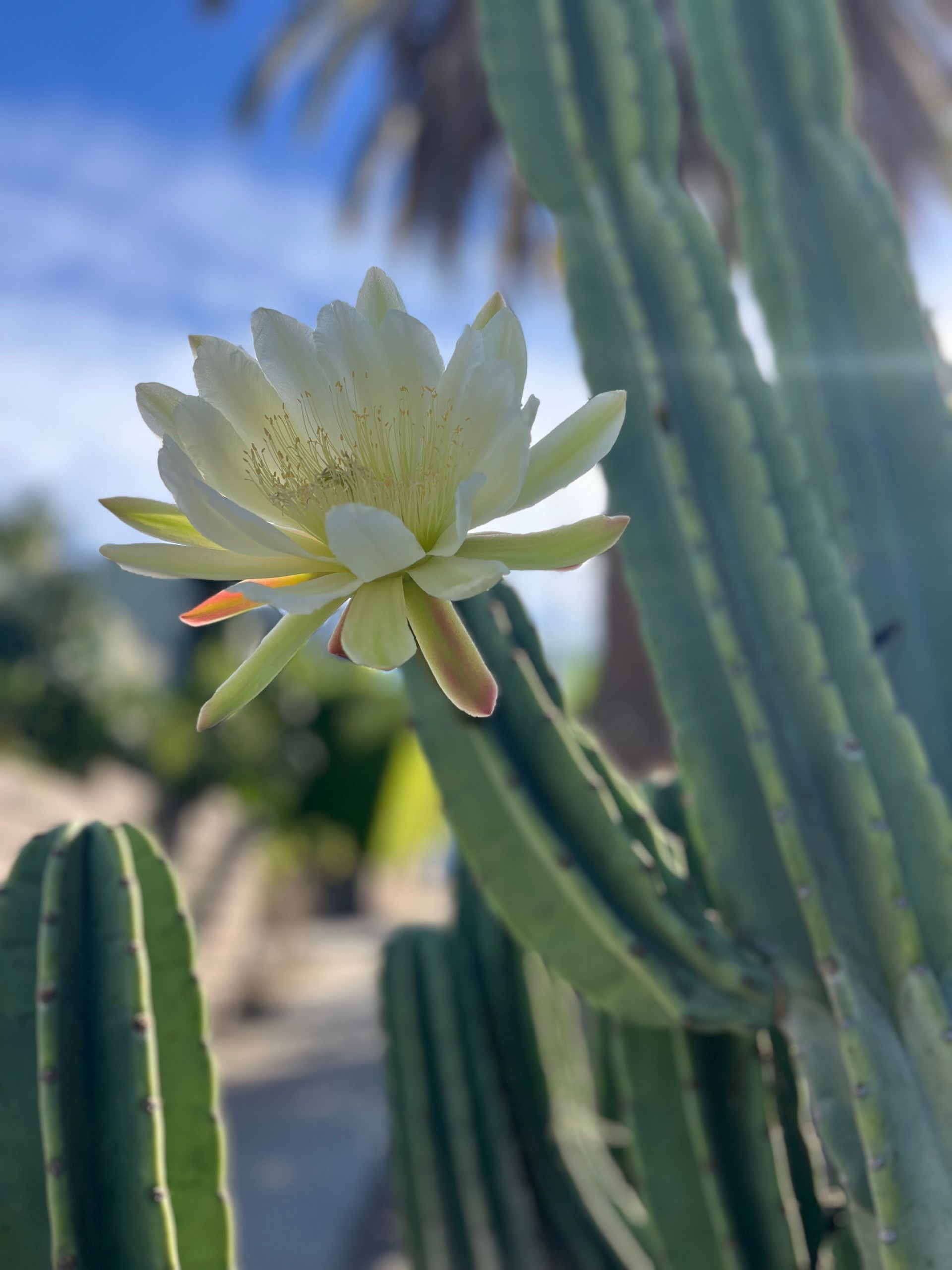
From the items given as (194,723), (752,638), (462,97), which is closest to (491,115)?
(462,97)

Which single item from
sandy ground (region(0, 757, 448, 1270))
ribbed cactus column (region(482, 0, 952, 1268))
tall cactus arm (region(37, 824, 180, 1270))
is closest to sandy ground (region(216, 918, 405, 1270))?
sandy ground (region(0, 757, 448, 1270))

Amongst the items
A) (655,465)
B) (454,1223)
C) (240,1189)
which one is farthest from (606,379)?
(240,1189)

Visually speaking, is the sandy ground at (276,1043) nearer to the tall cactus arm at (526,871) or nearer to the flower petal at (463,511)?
the tall cactus arm at (526,871)

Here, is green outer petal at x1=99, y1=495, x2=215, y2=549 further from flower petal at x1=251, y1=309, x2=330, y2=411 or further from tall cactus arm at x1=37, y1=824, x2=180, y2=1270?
tall cactus arm at x1=37, y1=824, x2=180, y2=1270

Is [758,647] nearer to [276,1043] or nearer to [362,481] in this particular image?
[362,481]

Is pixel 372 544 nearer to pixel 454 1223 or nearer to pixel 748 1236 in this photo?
pixel 748 1236
